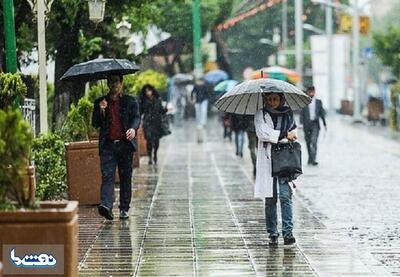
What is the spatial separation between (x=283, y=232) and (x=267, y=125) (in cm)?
115

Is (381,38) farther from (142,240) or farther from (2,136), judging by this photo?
(2,136)

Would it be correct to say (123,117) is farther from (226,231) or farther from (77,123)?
(77,123)

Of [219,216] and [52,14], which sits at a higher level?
[52,14]

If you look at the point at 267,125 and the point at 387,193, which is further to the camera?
the point at 387,193

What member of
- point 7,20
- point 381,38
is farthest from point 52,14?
point 381,38

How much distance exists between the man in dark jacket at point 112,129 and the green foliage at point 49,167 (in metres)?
0.76

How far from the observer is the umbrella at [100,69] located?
14.6m

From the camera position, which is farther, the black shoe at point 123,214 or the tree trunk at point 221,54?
the tree trunk at point 221,54

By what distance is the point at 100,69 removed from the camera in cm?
1467

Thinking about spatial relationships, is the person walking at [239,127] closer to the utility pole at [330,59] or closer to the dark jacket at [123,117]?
the dark jacket at [123,117]

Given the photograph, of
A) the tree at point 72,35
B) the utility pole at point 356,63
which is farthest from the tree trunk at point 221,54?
the tree at point 72,35

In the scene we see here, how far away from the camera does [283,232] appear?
40.9 feet

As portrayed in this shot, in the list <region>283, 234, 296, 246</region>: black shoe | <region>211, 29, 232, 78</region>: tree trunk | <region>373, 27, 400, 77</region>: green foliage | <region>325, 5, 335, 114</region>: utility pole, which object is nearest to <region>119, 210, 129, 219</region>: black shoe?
<region>283, 234, 296, 246</region>: black shoe

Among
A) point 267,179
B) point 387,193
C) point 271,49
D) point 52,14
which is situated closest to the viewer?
point 267,179
